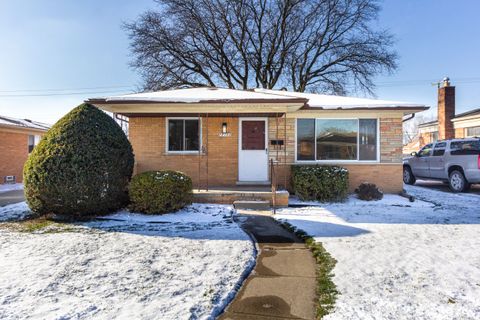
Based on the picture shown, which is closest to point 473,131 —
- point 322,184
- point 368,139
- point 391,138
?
point 391,138

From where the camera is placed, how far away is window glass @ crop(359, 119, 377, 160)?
9.97 m

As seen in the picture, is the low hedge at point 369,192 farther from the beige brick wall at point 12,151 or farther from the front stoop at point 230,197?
the beige brick wall at point 12,151

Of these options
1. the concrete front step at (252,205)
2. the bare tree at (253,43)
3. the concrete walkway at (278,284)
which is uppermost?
the bare tree at (253,43)

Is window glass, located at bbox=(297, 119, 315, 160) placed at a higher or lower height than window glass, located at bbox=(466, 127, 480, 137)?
lower

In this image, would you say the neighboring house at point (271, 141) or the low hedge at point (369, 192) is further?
the neighboring house at point (271, 141)

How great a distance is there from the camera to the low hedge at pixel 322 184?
8.74 m

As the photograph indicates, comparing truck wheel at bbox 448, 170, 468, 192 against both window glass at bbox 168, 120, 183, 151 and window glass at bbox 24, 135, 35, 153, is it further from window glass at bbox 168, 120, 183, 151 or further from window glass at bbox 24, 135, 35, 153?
window glass at bbox 24, 135, 35, 153

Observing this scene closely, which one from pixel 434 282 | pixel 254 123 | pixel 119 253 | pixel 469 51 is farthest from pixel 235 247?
pixel 469 51

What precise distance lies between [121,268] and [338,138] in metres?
8.06

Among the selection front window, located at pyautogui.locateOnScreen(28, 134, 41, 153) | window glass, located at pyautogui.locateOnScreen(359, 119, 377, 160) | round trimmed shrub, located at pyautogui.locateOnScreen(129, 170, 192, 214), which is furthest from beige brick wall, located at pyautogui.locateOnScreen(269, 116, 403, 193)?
front window, located at pyautogui.locateOnScreen(28, 134, 41, 153)

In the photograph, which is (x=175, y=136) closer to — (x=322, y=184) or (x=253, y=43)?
(x=322, y=184)

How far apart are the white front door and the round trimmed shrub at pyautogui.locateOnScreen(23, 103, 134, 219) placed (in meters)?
4.15

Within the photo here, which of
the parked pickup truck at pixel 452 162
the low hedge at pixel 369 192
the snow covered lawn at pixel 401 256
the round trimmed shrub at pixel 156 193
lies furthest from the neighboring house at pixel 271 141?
the parked pickup truck at pixel 452 162

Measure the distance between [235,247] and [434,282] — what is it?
2.69m
